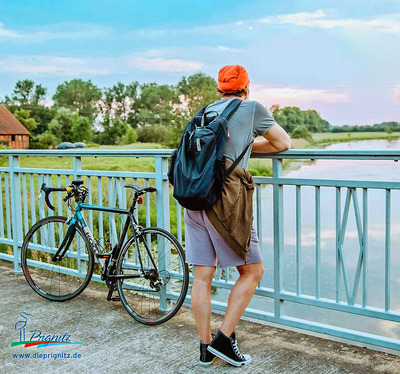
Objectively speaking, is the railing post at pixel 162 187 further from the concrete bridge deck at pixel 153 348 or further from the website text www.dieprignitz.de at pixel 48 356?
the website text www.dieprignitz.de at pixel 48 356

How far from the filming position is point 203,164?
2.95 metres

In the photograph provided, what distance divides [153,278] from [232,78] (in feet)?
4.96

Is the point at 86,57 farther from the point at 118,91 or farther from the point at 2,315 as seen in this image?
the point at 2,315

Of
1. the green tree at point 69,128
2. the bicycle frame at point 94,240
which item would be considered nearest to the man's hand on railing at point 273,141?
the bicycle frame at point 94,240

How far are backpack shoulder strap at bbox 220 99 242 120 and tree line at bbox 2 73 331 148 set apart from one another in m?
55.7

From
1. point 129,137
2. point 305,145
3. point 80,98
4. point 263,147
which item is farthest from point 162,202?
point 80,98

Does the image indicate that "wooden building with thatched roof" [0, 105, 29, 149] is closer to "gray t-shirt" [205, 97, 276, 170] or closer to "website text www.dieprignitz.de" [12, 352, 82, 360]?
"website text www.dieprignitz.de" [12, 352, 82, 360]

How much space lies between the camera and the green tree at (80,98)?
65.9m

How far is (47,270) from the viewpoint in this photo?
4.99 meters

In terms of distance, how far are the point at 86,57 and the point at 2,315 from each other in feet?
252

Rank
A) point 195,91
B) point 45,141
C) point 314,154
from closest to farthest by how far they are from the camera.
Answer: point 314,154, point 45,141, point 195,91

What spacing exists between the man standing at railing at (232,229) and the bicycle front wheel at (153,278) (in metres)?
0.52

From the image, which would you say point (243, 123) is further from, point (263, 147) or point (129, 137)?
point (129, 137)

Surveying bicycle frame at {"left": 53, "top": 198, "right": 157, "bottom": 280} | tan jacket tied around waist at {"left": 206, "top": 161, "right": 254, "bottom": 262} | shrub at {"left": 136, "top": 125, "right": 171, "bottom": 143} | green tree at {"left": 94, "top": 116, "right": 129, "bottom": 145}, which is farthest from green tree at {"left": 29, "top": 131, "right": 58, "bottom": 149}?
tan jacket tied around waist at {"left": 206, "top": 161, "right": 254, "bottom": 262}
